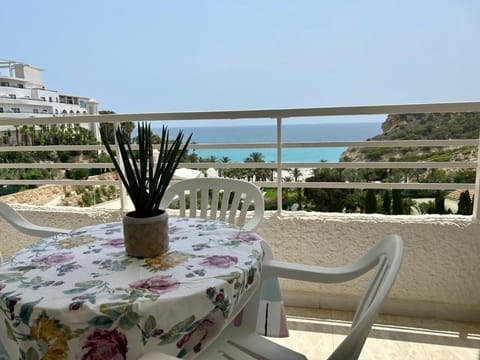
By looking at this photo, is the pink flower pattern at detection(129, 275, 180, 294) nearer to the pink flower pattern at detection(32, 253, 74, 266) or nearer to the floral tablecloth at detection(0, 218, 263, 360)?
the floral tablecloth at detection(0, 218, 263, 360)

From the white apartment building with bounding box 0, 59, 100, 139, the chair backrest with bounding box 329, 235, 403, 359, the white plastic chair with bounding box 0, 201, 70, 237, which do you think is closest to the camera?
the chair backrest with bounding box 329, 235, 403, 359

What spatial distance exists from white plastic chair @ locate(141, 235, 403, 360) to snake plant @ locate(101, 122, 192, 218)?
41 cm

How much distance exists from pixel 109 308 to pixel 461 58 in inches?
595

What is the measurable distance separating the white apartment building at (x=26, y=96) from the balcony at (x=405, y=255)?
517cm

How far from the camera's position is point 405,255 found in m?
2.09

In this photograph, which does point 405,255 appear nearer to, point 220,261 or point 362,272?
point 362,272

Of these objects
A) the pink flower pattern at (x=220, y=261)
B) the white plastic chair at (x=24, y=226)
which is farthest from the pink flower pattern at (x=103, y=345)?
the white plastic chair at (x=24, y=226)

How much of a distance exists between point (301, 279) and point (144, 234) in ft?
1.71

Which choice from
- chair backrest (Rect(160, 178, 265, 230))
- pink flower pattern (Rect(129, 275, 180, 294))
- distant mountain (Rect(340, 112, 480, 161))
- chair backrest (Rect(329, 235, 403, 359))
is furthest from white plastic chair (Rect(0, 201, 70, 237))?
distant mountain (Rect(340, 112, 480, 161))

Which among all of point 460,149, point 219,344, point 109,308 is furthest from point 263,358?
point 460,149

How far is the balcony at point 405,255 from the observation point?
198 cm

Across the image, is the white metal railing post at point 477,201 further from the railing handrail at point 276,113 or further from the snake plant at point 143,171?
the snake plant at point 143,171

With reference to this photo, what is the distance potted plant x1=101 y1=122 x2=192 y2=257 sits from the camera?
3.21 feet

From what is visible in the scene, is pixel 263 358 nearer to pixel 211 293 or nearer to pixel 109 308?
pixel 211 293
